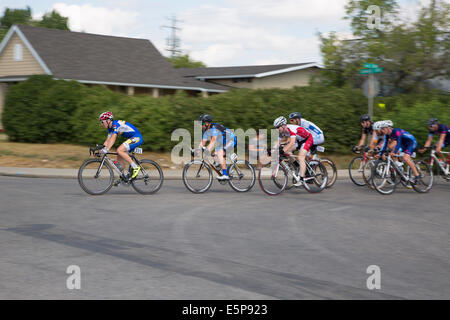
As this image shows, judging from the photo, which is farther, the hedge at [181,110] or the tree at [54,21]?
the tree at [54,21]

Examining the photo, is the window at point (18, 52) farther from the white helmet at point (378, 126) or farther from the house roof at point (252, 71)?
the white helmet at point (378, 126)

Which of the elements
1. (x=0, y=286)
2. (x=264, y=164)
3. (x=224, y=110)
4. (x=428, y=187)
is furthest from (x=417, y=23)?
(x=0, y=286)

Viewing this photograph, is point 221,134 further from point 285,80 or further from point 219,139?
point 285,80

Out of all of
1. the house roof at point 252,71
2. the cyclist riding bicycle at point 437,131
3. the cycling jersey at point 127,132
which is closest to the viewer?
the cycling jersey at point 127,132

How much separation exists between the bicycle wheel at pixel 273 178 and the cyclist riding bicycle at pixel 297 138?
1.21ft

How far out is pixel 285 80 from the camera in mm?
41906

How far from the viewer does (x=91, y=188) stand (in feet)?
41.2

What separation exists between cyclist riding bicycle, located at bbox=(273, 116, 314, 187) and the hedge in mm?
6998

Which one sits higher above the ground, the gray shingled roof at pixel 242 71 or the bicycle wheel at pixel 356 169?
the gray shingled roof at pixel 242 71

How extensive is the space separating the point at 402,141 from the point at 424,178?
51.6 inches

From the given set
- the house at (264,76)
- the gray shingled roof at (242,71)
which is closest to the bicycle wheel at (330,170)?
the house at (264,76)

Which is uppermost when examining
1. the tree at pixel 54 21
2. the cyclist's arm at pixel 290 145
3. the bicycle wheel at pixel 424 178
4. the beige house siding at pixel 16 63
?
the tree at pixel 54 21

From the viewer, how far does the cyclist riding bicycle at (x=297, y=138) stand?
43.4ft

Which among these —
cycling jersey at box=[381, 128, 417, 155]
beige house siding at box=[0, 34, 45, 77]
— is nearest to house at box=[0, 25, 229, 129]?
beige house siding at box=[0, 34, 45, 77]
